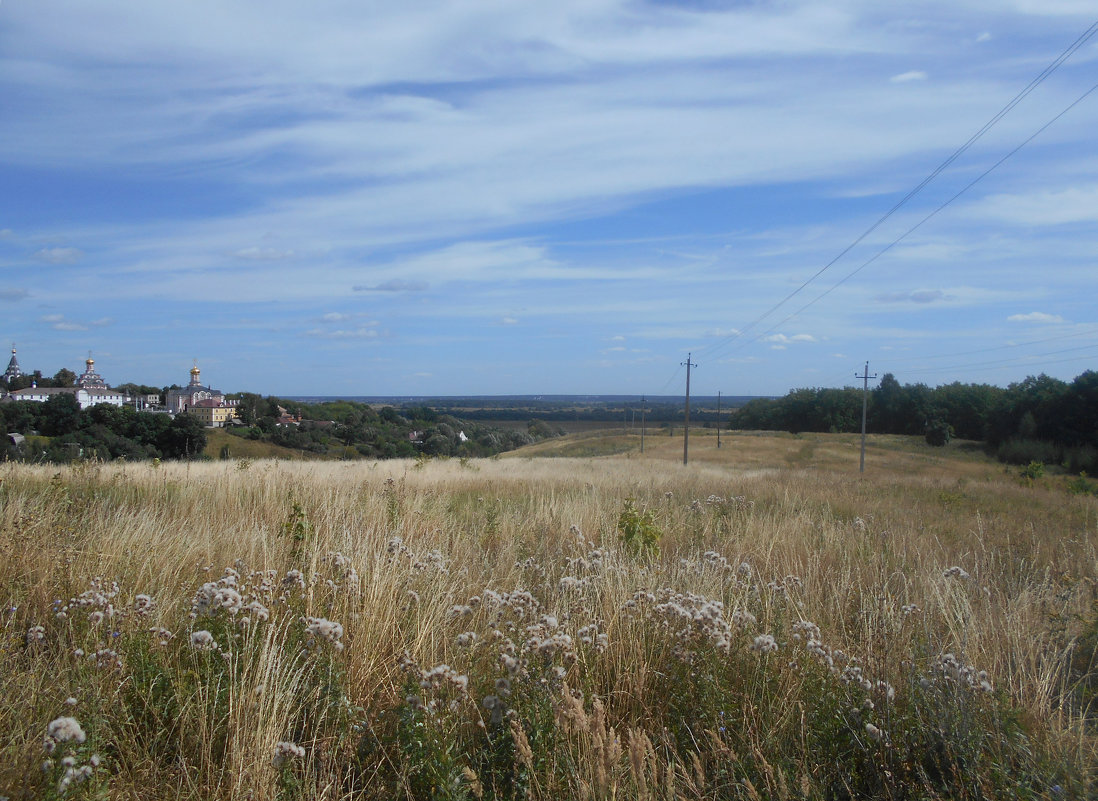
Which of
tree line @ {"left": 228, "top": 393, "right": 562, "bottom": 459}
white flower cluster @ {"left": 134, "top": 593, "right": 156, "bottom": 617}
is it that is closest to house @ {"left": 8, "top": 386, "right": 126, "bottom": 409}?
tree line @ {"left": 228, "top": 393, "right": 562, "bottom": 459}

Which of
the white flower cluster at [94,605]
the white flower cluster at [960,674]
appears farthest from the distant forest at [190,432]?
the white flower cluster at [960,674]

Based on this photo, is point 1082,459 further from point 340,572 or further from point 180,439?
point 340,572

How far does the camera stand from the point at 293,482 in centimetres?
991

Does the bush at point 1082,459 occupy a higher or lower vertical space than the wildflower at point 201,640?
lower

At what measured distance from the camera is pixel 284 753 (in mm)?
2662

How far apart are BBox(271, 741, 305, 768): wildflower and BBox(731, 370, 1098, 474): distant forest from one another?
63.2 m

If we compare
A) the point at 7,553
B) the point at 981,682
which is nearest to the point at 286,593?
the point at 7,553

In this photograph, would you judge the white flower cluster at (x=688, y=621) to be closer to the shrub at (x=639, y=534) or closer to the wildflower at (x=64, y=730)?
the wildflower at (x=64, y=730)

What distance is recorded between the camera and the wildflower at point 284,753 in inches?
102

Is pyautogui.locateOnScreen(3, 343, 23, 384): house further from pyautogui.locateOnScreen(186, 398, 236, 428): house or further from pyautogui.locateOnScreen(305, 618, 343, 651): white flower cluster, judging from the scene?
pyautogui.locateOnScreen(305, 618, 343, 651): white flower cluster

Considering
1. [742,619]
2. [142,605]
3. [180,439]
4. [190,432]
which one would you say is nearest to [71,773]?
[142,605]

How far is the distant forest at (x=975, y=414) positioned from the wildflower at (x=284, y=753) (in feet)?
207

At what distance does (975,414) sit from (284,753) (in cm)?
9922

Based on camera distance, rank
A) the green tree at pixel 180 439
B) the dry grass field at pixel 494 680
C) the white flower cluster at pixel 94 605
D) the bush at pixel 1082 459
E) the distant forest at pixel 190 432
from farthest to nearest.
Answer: the bush at pixel 1082 459 < the green tree at pixel 180 439 < the distant forest at pixel 190 432 < the white flower cluster at pixel 94 605 < the dry grass field at pixel 494 680
